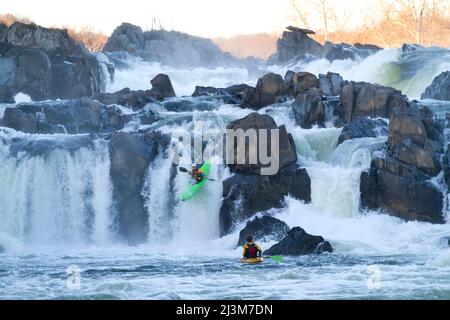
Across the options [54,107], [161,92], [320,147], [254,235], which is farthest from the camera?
[161,92]

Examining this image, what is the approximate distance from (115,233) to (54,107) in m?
9.55

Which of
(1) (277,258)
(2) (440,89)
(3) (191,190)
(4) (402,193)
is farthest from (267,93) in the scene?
(1) (277,258)

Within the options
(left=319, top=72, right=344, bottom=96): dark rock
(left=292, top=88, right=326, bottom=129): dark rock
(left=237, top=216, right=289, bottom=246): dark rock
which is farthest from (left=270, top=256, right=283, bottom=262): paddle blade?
(left=319, top=72, right=344, bottom=96): dark rock

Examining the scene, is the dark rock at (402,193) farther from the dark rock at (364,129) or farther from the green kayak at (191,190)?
the green kayak at (191,190)

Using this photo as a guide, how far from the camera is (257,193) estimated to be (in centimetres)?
2828

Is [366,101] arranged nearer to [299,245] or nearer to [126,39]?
[299,245]

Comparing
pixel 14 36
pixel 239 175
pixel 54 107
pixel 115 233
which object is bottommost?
pixel 115 233

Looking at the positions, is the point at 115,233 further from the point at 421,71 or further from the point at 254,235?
the point at 421,71

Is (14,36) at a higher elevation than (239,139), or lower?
higher

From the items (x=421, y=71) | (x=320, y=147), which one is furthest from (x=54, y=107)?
(x=421, y=71)

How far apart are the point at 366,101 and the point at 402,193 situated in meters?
7.00

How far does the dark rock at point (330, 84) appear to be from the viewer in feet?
123

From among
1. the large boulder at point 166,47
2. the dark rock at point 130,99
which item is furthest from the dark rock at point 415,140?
the large boulder at point 166,47

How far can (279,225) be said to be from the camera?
86.8ft
